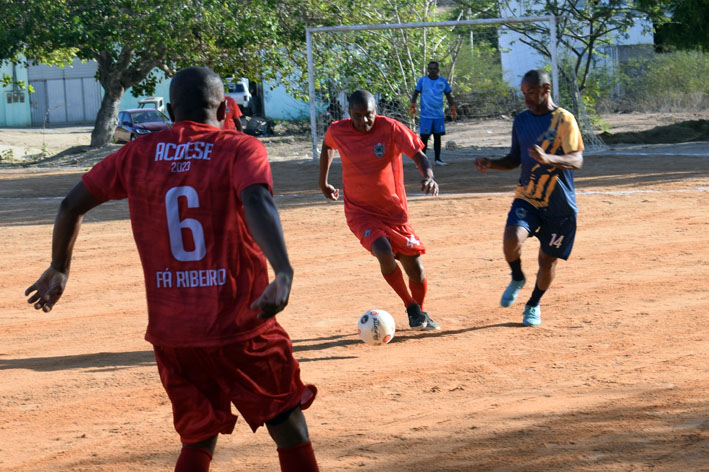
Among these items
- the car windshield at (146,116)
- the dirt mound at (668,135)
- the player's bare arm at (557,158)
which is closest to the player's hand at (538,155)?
the player's bare arm at (557,158)

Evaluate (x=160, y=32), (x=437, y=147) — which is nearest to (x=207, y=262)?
(x=437, y=147)

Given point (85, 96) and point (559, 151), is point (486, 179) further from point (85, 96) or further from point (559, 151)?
point (85, 96)

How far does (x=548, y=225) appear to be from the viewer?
6797mm

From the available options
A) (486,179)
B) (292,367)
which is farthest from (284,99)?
(292,367)

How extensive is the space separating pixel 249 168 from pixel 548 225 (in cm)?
413

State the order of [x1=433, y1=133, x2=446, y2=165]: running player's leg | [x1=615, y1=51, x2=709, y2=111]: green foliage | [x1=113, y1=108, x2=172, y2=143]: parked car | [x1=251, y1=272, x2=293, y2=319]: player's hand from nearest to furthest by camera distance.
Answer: [x1=251, y1=272, x2=293, y2=319]: player's hand < [x1=433, y1=133, x2=446, y2=165]: running player's leg < [x1=113, y1=108, x2=172, y2=143]: parked car < [x1=615, y1=51, x2=709, y2=111]: green foliage

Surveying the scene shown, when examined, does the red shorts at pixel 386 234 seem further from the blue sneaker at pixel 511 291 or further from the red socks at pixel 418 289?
the blue sneaker at pixel 511 291

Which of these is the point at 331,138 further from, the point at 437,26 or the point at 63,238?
the point at 437,26

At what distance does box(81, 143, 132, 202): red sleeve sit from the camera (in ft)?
11.0

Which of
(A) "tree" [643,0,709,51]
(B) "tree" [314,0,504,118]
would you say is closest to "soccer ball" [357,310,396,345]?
(B) "tree" [314,0,504,118]

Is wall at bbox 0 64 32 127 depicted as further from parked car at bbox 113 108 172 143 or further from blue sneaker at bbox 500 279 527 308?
blue sneaker at bbox 500 279 527 308

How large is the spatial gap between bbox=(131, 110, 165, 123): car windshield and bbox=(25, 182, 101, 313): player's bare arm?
2728 cm

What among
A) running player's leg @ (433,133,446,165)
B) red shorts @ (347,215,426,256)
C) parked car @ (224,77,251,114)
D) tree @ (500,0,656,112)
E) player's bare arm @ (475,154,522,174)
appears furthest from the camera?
parked car @ (224,77,251,114)

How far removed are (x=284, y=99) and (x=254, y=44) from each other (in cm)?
1585
